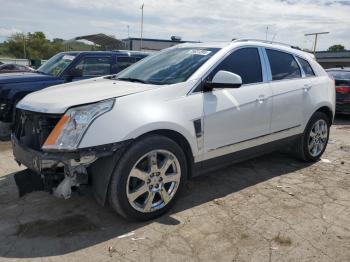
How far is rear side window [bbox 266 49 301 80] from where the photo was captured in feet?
15.8

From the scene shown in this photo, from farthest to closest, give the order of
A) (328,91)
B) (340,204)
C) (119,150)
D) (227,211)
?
1. (328,91)
2. (340,204)
3. (227,211)
4. (119,150)

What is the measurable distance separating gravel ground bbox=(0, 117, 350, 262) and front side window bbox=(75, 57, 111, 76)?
3.65 meters

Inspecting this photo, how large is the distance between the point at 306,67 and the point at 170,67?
2289 millimetres

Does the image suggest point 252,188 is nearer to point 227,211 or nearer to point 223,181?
point 223,181

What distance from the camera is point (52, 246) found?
320 cm

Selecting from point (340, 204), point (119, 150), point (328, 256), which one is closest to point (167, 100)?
point (119, 150)

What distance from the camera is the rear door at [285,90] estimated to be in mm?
4719

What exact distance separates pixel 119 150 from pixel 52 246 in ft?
3.25

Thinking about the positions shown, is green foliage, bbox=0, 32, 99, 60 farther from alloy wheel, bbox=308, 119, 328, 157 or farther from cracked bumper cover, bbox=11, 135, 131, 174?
cracked bumper cover, bbox=11, 135, 131, 174

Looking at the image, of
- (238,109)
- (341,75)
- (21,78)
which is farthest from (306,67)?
(341,75)

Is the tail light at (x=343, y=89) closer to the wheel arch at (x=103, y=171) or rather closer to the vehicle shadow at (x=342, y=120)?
the vehicle shadow at (x=342, y=120)

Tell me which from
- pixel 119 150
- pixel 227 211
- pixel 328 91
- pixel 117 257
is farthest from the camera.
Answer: pixel 328 91

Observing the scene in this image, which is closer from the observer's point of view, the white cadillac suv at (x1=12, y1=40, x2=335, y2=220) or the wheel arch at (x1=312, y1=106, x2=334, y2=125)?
the white cadillac suv at (x1=12, y1=40, x2=335, y2=220)

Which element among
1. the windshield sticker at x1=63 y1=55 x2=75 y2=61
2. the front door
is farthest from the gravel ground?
the windshield sticker at x1=63 y1=55 x2=75 y2=61
